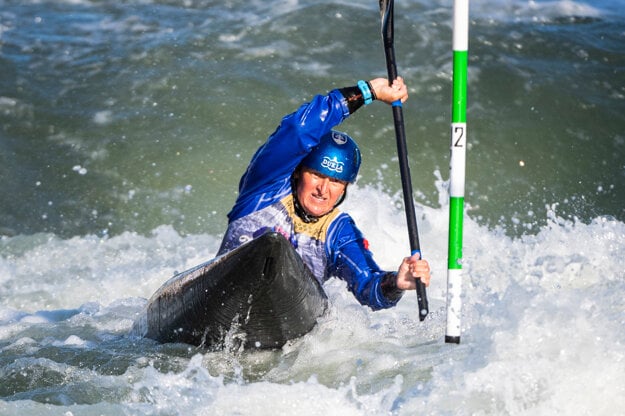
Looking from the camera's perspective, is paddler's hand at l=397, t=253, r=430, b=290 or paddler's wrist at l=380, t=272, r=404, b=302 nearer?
paddler's hand at l=397, t=253, r=430, b=290

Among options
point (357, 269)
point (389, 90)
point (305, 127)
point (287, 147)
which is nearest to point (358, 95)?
point (389, 90)

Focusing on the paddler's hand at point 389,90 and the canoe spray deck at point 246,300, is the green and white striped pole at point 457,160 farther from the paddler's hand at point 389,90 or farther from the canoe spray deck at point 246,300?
the canoe spray deck at point 246,300

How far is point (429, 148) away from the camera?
30.1 feet

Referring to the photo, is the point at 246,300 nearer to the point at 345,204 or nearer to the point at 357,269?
the point at 357,269

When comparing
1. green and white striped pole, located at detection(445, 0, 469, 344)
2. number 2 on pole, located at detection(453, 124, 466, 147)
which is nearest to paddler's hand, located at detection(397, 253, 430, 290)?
green and white striped pole, located at detection(445, 0, 469, 344)

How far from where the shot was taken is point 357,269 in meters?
4.85

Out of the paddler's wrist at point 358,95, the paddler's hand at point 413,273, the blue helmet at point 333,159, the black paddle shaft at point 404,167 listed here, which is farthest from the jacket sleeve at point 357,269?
the paddler's wrist at point 358,95

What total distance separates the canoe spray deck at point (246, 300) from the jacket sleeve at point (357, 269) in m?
0.22

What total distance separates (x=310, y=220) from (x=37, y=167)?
476cm

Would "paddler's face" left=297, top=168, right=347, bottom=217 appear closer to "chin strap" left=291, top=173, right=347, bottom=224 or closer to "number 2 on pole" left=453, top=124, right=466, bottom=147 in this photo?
"chin strap" left=291, top=173, right=347, bottom=224

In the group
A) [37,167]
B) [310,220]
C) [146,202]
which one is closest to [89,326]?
[310,220]

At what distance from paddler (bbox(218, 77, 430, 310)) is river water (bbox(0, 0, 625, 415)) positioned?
0.96 ft

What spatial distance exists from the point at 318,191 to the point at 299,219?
20 cm

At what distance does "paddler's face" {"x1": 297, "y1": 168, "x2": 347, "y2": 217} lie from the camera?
4789 mm
